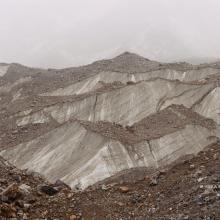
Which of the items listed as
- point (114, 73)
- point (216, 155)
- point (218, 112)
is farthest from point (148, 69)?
point (216, 155)

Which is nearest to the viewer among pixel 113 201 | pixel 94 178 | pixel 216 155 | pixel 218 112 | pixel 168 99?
pixel 113 201

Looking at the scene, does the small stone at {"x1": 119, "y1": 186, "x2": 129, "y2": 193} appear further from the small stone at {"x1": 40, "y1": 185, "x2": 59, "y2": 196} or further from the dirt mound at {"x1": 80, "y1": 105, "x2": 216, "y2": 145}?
Result: the dirt mound at {"x1": 80, "y1": 105, "x2": 216, "y2": 145}

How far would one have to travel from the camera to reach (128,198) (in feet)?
59.4

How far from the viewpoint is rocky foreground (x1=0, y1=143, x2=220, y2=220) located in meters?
15.4

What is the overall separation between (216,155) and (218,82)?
19693 mm

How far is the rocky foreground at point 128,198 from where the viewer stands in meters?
15.4

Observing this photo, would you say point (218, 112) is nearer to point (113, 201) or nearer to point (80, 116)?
point (80, 116)

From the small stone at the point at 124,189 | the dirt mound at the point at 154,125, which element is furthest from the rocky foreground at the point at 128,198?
the dirt mound at the point at 154,125

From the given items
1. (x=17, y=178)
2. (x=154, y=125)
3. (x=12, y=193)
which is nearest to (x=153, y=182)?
(x=17, y=178)

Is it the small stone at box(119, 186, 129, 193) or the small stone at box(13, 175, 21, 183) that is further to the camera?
the small stone at box(119, 186, 129, 193)

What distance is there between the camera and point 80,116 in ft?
129

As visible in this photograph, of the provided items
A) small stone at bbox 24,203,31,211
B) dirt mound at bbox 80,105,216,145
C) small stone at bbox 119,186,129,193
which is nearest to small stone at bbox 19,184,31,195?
small stone at bbox 24,203,31,211

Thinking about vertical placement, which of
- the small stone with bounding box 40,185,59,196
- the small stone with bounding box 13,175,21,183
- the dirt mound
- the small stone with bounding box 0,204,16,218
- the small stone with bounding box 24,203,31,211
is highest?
the small stone with bounding box 13,175,21,183

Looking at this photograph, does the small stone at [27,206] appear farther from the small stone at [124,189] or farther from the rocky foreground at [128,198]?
the small stone at [124,189]
